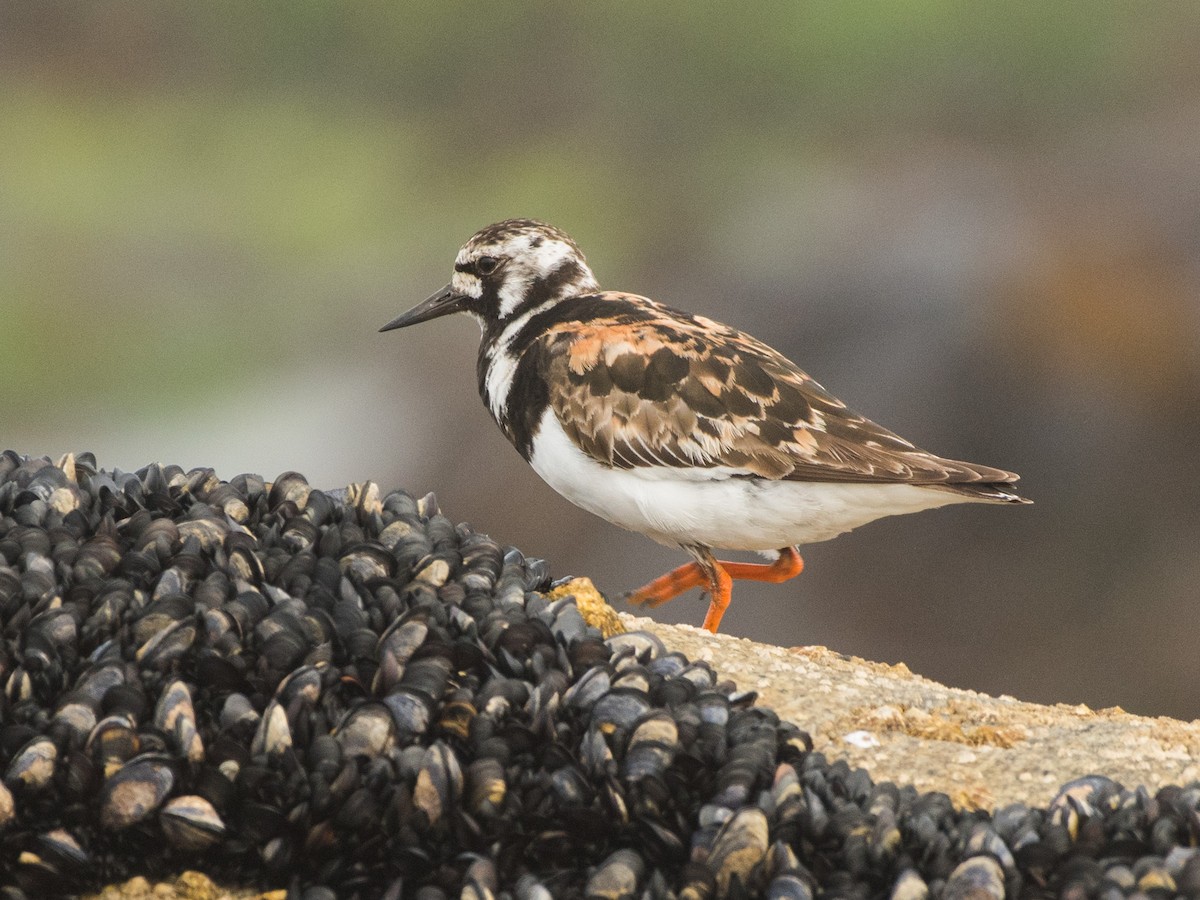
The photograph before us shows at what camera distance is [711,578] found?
6.66 metres

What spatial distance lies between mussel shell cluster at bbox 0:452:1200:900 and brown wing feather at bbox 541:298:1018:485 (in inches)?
84.5

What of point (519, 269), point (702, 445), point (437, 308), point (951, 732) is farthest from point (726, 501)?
point (437, 308)

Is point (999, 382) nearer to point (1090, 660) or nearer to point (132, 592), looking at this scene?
point (1090, 660)

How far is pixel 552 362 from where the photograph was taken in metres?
6.64

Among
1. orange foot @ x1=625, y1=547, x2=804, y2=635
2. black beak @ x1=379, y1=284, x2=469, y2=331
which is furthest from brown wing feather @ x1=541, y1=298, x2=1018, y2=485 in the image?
black beak @ x1=379, y1=284, x2=469, y2=331

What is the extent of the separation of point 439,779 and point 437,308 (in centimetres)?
435

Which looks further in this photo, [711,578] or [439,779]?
[711,578]

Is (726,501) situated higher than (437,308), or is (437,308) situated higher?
(437,308)

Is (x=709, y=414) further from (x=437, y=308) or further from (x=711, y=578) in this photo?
(x=437, y=308)

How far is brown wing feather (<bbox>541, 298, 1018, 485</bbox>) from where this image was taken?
621 centimetres

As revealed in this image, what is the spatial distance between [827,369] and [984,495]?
17.6 ft

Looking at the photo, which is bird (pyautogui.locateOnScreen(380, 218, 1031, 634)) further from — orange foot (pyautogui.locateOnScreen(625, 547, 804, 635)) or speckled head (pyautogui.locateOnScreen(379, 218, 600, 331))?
speckled head (pyautogui.locateOnScreen(379, 218, 600, 331))

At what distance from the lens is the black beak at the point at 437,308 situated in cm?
754

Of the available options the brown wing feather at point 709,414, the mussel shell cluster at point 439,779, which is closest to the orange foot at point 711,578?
the brown wing feather at point 709,414
